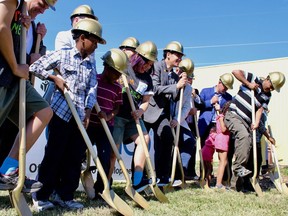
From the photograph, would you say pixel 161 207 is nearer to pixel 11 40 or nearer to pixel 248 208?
pixel 248 208

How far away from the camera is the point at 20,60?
10.4 ft

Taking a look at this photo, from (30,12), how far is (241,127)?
3909mm

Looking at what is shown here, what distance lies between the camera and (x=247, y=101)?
6.42 metres

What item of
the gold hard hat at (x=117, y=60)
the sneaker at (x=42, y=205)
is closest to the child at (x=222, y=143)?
the gold hard hat at (x=117, y=60)

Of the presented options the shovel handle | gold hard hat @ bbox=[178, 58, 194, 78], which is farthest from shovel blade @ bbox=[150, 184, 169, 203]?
gold hard hat @ bbox=[178, 58, 194, 78]

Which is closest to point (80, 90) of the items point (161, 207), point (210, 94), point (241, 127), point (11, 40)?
point (11, 40)

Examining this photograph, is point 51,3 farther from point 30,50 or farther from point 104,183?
point 104,183

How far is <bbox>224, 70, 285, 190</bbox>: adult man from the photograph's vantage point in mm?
6031

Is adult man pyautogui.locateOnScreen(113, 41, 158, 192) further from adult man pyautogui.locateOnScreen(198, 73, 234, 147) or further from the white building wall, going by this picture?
the white building wall

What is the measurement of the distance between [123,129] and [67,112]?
3.80 ft

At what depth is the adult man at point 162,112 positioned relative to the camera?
5648mm

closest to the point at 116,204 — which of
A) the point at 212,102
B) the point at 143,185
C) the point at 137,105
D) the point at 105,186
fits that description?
the point at 105,186

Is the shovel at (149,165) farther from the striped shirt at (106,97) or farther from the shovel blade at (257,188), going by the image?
the shovel blade at (257,188)

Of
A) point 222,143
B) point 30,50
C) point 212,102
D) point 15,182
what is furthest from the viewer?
point 212,102
